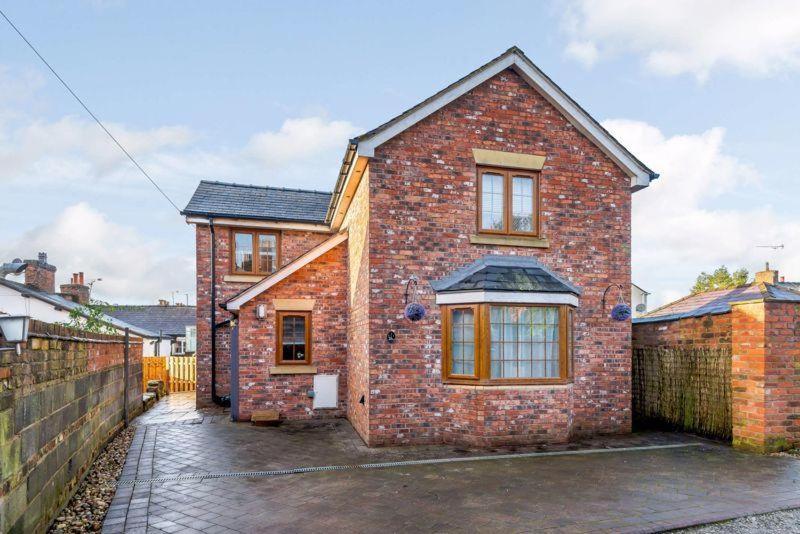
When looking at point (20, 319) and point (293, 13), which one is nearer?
point (20, 319)

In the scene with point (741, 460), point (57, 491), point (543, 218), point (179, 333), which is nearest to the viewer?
point (57, 491)

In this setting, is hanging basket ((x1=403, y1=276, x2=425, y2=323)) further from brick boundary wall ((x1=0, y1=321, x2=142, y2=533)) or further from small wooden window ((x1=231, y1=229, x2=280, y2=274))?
small wooden window ((x1=231, y1=229, x2=280, y2=274))

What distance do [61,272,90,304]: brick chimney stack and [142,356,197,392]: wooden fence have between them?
6950 millimetres

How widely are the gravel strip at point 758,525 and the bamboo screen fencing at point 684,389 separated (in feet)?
13.4

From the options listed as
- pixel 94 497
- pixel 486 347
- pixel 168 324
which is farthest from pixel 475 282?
pixel 168 324

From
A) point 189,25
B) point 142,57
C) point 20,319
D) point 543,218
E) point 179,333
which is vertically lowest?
point 179,333

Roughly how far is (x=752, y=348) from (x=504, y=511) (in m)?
5.91

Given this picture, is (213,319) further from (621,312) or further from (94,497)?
(621,312)

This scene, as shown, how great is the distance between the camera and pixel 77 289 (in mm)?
24000

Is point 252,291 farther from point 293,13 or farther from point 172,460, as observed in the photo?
point 293,13

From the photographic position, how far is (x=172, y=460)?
802cm

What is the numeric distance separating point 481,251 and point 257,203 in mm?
8336

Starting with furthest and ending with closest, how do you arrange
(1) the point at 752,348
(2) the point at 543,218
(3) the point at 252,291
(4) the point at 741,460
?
(3) the point at 252,291 < (2) the point at 543,218 < (1) the point at 752,348 < (4) the point at 741,460

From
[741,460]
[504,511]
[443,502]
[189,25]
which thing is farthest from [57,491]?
[741,460]
